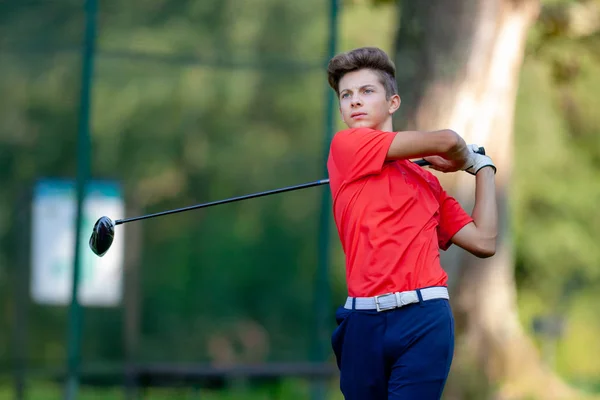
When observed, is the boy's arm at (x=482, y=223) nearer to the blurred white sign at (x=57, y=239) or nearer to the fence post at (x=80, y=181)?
the fence post at (x=80, y=181)

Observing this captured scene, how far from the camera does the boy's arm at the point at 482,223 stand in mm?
3758

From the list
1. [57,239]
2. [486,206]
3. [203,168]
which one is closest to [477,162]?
[486,206]

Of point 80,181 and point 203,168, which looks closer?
point 80,181

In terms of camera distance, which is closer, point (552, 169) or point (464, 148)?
point (464, 148)

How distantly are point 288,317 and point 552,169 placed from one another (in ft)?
24.0

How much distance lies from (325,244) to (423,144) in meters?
4.76

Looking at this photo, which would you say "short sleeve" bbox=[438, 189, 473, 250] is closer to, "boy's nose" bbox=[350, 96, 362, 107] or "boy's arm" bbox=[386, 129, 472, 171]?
"boy's arm" bbox=[386, 129, 472, 171]

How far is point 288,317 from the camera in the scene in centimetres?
843

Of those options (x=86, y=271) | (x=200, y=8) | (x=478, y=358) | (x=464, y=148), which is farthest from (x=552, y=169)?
(x=464, y=148)

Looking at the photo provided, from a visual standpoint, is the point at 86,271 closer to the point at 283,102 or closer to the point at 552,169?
the point at 283,102

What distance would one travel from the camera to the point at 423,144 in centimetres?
361

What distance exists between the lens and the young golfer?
358 centimetres

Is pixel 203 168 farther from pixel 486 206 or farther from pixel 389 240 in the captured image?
pixel 389 240

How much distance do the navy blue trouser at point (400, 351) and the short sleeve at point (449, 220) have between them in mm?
263
